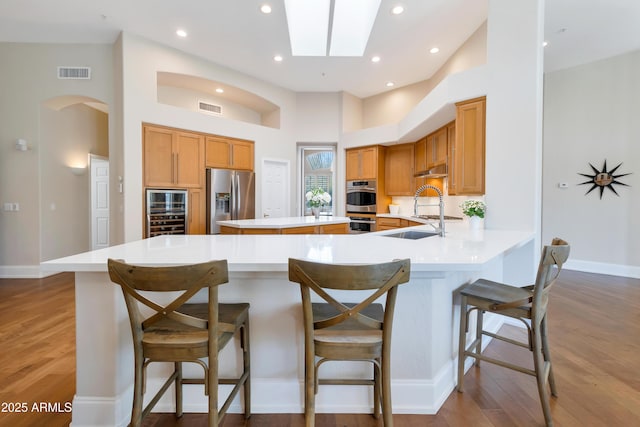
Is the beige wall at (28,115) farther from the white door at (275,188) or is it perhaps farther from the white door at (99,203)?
the white door at (275,188)

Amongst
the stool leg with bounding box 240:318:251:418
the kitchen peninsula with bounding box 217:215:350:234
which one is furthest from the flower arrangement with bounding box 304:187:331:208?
the stool leg with bounding box 240:318:251:418

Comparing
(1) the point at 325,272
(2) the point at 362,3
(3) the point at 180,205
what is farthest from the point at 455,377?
(2) the point at 362,3

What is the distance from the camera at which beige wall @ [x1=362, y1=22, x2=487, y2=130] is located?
13.4ft

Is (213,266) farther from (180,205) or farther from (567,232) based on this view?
(567,232)

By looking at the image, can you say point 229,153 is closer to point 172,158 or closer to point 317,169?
point 172,158

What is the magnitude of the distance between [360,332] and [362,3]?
4.67 meters

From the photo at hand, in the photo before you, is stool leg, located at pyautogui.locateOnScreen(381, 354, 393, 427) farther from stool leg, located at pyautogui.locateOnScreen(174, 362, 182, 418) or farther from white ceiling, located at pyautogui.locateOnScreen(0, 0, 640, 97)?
white ceiling, located at pyautogui.locateOnScreen(0, 0, 640, 97)

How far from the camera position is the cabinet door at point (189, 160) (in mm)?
4766

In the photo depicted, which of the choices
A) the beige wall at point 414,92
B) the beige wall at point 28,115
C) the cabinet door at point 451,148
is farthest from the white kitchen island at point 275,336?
the beige wall at point 28,115

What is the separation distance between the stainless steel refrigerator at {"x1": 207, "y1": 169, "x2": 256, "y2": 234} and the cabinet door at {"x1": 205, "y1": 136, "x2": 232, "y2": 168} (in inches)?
5.2

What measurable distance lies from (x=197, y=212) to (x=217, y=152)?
115 centimetres

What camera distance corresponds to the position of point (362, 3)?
4.23m

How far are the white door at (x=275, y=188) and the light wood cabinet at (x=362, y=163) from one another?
139 centimetres

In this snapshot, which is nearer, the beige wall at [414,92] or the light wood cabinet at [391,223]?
the beige wall at [414,92]
